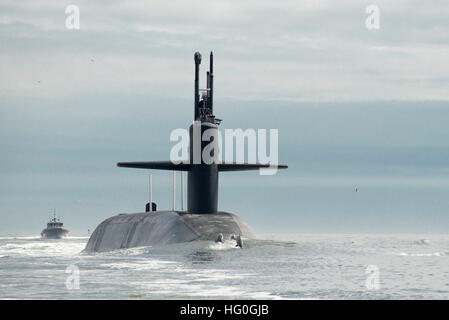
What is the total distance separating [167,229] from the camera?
142ft

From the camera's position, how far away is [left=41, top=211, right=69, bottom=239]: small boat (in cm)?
18462

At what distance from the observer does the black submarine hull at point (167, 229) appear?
41406 millimetres

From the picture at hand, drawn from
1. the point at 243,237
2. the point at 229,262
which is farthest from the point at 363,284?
the point at 243,237

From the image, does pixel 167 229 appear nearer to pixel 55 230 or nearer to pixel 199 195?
pixel 199 195

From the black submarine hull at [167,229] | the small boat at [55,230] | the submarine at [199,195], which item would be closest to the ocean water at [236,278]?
the black submarine hull at [167,229]

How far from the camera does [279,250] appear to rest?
4006 cm

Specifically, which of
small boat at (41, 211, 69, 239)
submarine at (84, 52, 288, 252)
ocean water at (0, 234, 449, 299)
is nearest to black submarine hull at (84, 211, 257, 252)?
submarine at (84, 52, 288, 252)

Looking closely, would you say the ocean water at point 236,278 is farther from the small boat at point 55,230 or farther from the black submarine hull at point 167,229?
the small boat at point 55,230

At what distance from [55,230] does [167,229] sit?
147079mm

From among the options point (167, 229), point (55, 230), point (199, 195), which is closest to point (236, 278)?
point (167, 229)

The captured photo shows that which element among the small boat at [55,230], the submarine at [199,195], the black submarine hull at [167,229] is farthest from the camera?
the small boat at [55,230]

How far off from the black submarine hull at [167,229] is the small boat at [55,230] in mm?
134826
